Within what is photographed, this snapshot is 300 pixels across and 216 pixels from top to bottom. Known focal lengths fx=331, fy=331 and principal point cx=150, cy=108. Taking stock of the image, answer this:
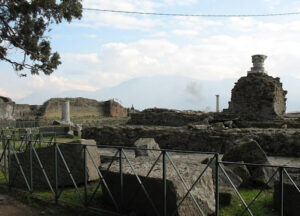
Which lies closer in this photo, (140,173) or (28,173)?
(140,173)

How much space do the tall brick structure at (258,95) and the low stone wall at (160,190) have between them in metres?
13.1

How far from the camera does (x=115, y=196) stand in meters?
5.79

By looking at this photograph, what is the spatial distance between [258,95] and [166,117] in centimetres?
545

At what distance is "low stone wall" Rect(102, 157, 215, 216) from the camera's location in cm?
491

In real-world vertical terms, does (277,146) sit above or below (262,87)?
below

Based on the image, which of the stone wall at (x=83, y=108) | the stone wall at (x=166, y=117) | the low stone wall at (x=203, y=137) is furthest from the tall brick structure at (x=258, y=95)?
the stone wall at (x=83, y=108)

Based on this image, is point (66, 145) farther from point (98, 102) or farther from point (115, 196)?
point (98, 102)

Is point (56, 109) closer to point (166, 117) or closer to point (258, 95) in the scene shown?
point (166, 117)

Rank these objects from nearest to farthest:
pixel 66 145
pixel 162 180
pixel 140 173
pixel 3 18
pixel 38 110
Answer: pixel 162 180 → pixel 140 173 → pixel 66 145 → pixel 3 18 → pixel 38 110

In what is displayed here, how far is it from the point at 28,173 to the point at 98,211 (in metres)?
2.59

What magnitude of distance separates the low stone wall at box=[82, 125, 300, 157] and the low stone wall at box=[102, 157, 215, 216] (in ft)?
14.8

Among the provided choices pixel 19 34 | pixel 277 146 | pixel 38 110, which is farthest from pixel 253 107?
pixel 38 110

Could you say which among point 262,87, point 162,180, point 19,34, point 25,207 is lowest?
point 25,207

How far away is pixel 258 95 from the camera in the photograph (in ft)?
62.6
